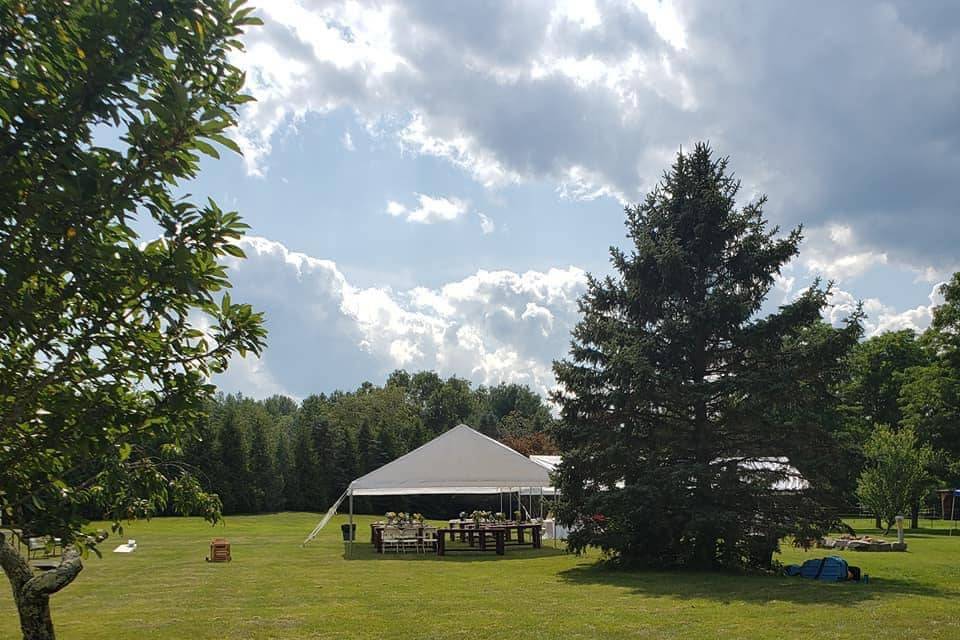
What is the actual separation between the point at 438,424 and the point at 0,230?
253 feet

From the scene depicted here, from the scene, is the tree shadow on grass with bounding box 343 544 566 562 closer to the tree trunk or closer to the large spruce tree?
the large spruce tree

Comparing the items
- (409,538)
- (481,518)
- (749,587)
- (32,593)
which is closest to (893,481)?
(481,518)

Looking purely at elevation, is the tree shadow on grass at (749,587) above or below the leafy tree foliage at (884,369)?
below

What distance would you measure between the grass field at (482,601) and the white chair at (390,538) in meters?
2.30

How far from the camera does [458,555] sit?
2259 cm

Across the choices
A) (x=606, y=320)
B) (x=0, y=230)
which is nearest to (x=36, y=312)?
(x=0, y=230)

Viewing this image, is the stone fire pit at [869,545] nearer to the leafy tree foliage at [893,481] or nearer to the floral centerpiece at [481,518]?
the leafy tree foliage at [893,481]

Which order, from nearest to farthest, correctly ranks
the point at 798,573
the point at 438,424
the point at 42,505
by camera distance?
1. the point at 42,505
2. the point at 798,573
3. the point at 438,424

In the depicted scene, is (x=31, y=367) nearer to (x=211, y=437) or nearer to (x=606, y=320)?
(x=606, y=320)

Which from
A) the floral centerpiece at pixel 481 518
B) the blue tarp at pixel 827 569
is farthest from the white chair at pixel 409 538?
the blue tarp at pixel 827 569

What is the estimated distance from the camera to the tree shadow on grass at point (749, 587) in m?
12.5

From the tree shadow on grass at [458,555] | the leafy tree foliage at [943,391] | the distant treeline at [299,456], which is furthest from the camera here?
the distant treeline at [299,456]

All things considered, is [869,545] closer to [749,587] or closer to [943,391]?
[749,587]

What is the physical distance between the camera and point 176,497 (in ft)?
14.8
